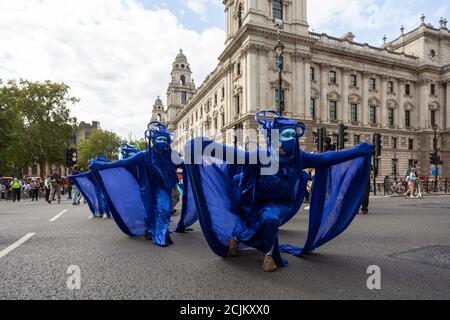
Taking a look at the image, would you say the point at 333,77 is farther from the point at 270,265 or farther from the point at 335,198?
the point at 270,265

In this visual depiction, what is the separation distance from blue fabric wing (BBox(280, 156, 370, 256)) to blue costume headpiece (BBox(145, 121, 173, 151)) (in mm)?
2718

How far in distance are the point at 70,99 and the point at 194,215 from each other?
140 ft

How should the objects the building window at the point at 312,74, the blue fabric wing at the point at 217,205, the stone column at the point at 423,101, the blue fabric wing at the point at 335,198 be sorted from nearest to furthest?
the blue fabric wing at the point at 217,205, the blue fabric wing at the point at 335,198, the building window at the point at 312,74, the stone column at the point at 423,101

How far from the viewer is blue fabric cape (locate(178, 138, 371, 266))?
12.9 feet

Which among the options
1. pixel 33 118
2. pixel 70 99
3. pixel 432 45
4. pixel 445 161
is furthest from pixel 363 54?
pixel 33 118

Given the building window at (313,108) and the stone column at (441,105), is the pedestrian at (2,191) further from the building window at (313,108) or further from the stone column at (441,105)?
the stone column at (441,105)

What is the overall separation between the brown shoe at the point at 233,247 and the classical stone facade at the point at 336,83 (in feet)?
103

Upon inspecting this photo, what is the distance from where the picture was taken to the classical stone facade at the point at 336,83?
36969 mm

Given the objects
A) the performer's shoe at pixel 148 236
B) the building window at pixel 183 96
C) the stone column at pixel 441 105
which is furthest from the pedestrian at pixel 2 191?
the building window at pixel 183 96

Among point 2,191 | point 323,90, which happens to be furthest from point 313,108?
point 2,191

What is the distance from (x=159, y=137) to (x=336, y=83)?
137 ft

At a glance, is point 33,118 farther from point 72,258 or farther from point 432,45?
point 432,45

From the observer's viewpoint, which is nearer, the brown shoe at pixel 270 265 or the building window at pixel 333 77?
the brown shoe at pixel 270 265

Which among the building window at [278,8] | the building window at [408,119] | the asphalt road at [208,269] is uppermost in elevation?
the building window at [278,8]
